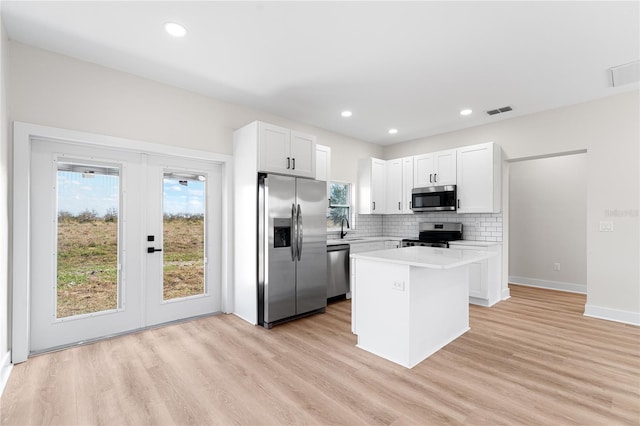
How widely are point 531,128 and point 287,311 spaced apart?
4404 mm

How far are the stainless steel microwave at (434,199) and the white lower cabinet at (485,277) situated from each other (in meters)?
0.66

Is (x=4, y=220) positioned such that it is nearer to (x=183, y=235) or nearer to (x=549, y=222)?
(x=183, y=235)

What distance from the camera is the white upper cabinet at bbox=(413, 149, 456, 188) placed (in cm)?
514

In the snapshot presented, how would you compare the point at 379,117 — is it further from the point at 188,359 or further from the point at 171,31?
the point at 188,359

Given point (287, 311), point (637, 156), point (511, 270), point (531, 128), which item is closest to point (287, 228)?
point (287, 311)

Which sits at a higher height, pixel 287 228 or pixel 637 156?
pixel 637 156

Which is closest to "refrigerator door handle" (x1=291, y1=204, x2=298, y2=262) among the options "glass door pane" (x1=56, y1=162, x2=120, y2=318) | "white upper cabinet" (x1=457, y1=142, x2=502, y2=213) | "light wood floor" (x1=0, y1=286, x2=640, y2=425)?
"light wood floor" (x1=0, y1=286, x2=640, y2=425)

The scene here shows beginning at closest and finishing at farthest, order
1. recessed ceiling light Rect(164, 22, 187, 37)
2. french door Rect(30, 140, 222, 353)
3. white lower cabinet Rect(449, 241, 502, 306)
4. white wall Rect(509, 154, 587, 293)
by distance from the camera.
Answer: recessed ceiling light Rect(164, 22, 187, 37), french door Rect(30, 140, 222, 353), white lower cabinet Rect(449, 241, 502, 306), white wall Rect(509, 154, 587, 293)

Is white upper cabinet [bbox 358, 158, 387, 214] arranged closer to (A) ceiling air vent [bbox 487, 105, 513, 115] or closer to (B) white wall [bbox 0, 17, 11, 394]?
(A) ceiling air vent [bbox 487, 105, 513, 115]

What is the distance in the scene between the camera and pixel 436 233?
5559mm

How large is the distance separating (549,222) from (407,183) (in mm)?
2753

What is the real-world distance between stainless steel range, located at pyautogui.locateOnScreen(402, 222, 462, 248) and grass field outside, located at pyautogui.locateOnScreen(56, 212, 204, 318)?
3694 millimetres

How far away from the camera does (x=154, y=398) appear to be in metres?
2.21

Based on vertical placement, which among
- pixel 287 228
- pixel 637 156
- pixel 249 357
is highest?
pixel 637 156
